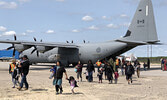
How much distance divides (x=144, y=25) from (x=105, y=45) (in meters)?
6.02

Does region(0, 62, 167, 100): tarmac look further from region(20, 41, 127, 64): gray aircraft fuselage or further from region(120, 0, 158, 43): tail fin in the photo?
region(20, 41, 127, 64): gray aircraft fuselage

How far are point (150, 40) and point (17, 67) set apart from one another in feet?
61.6

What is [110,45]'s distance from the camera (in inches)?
1190

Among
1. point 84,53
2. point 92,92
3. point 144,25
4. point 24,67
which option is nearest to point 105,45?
point 84,53

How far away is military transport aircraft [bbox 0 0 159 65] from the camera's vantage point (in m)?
27.4

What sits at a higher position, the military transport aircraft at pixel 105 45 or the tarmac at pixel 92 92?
the military transport aircraft at pixel 105 45

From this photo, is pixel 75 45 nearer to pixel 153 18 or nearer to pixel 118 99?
pixel 153 18

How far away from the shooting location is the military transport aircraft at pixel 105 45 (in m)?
27.4

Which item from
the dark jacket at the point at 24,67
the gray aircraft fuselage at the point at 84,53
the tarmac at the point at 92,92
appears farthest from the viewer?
the gray aircraft fuselage at the point at 84,53

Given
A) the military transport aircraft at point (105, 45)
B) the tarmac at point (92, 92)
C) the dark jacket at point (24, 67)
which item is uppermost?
the military transport aircraft at point (105, 45)

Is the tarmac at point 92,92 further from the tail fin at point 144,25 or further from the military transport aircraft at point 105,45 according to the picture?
the tail fin at point 144,25

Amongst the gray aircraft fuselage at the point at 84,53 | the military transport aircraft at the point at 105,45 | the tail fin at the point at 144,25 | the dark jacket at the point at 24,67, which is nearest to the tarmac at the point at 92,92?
the dark jacket at the point at 24,67

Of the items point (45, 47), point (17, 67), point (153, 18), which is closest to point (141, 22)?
point (153, 18)

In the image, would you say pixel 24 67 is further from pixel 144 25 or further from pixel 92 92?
pixel 144 25
